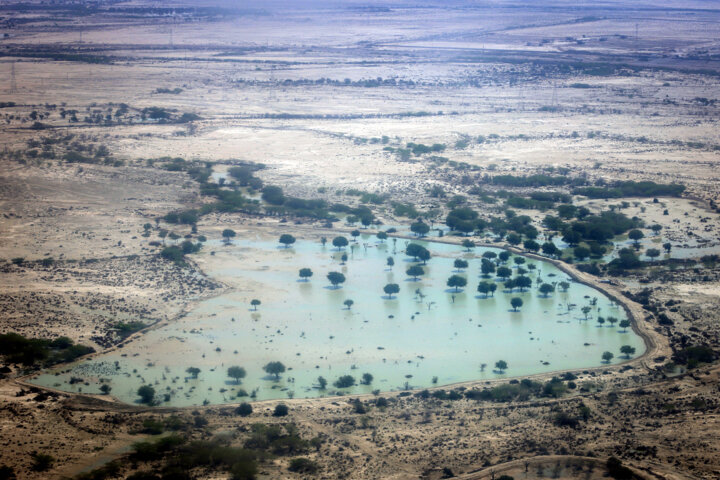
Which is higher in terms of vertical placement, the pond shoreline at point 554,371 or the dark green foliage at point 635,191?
the dark green foliage at point 635,191

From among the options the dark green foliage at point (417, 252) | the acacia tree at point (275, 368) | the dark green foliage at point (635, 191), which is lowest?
the acacia tree at point (275, 368)

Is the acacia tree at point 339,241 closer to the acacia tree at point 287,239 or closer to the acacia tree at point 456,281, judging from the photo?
the acacia tree at point 287,239

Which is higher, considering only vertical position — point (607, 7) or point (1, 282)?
point (607, 7)

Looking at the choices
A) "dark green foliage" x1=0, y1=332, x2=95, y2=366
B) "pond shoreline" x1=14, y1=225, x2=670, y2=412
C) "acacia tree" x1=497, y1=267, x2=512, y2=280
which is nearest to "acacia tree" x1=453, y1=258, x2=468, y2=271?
"acacia tree" x1=497, y1=267, x2=512, y2=280

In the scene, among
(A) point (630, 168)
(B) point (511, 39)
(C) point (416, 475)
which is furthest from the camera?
(B) point (511, 39)

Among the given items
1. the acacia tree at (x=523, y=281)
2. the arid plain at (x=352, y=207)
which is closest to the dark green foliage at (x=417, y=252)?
the arid plain at (x=352, y=207)

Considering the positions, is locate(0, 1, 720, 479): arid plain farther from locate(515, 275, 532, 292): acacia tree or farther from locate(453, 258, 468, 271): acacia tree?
locate(453, 258, 468, 271): acacia tree

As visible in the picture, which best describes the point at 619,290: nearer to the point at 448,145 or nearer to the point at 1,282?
the point at 1,282

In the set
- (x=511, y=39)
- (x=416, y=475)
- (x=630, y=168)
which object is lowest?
(x=416, y=475)

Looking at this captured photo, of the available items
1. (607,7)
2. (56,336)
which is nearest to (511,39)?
(607,7)
